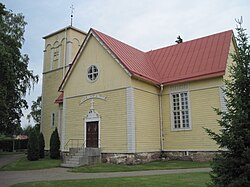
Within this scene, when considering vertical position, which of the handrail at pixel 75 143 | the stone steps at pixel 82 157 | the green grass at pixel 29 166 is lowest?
the green grass at pixel 29 166

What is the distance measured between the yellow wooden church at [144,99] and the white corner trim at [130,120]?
64 millimetres

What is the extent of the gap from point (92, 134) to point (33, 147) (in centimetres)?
583

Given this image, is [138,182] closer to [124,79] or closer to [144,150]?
[144,150]

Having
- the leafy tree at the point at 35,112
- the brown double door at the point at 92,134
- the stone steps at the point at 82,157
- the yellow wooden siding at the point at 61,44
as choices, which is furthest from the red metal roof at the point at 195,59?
the leafy tree at the point at 35,112

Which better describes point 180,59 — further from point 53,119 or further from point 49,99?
point 49,99

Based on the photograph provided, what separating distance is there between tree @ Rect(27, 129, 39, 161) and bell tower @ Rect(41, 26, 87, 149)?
4.62 meters

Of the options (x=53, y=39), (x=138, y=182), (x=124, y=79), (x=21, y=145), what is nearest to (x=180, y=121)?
(x=124, y=79)

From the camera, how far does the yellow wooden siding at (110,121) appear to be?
18.6m

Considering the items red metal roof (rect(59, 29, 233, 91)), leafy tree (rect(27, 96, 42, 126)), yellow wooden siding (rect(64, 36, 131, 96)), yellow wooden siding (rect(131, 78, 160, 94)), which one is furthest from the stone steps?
leafy tree (rect(27, 96, 42, 126))

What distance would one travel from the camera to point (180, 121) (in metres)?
19.8

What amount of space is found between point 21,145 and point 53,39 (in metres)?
22.6

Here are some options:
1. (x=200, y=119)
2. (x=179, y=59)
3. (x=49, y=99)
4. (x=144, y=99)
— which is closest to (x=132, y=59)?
(x=144, y=99)

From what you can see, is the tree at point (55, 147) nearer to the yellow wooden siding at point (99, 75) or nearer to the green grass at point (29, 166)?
the green grass at point (29, 166)

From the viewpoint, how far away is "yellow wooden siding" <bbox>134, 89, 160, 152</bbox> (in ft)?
60.7
